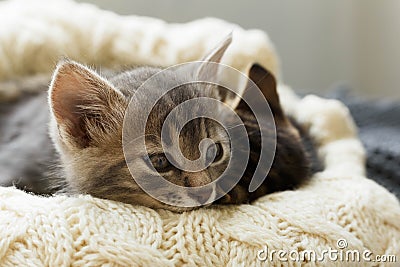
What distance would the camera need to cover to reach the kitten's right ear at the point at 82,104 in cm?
98

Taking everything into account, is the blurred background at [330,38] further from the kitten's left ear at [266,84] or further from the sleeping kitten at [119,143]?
the sleeping kitten at [119,143]

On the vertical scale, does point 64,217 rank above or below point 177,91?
below

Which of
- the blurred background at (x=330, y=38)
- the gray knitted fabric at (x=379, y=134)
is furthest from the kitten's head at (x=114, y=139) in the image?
the blurred background at (x=330, y=38)

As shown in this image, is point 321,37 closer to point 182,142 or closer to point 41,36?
point 41,36

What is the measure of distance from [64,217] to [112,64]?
2.87 ft

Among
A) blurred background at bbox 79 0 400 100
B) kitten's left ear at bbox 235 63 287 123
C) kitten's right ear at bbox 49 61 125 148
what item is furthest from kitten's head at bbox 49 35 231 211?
blurred background at bbox 79 0 400 100

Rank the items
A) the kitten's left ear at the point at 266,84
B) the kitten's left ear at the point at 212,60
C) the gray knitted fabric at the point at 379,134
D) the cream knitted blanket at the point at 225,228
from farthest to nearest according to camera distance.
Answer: the gray knitted fabric at the point at 379,134, the kitten's left ear at the point at 266,84, the kitten's left ear at the point at 212,60, the cream knitted blanket at the point at 225,228

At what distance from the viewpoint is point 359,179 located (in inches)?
47.3

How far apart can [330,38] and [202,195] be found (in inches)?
68.0

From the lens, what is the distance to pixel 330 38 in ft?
8.35

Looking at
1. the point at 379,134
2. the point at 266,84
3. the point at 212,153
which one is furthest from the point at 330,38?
the point at 212,153

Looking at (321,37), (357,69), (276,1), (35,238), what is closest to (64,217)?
(35,238)

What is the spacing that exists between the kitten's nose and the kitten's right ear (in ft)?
0.61

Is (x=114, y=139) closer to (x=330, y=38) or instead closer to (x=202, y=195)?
(x=202, y=195)
